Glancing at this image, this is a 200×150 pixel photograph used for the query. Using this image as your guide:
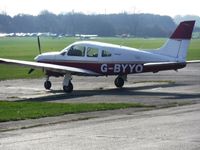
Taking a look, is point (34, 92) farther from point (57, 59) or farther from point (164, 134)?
point (164, 134)

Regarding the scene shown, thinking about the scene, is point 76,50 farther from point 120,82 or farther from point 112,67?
point 120,82

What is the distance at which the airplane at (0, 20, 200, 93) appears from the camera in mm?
27609

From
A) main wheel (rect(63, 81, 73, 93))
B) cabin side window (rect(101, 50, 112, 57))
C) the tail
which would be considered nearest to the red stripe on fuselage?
cabin side window (rect(101, 50, 112, 57))

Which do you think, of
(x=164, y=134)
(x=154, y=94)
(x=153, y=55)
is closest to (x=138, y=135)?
(x=164, y=134)

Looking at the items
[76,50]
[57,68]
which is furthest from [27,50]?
[57,68]

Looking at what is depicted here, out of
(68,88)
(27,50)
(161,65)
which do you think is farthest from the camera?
(27,50)

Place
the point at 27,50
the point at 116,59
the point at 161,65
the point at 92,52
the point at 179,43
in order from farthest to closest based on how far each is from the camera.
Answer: the point at 27,50 < the point at 179,43 < the point at 92,52 < the point at 116,59 < the point at 161,65

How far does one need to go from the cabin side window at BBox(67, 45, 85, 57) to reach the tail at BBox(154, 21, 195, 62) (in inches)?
143

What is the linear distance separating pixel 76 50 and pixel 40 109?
1092 centimetres

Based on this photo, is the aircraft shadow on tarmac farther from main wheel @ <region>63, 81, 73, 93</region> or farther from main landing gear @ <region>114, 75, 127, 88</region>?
main landing gear @ <region>114, 75, 127, 88</region>

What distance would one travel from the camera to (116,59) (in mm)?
28078

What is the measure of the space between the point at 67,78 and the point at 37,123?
11986 millimetres

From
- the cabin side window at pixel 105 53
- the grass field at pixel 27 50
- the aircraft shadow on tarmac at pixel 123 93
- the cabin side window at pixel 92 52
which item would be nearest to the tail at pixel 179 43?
the aircraft shadow on tarmac at pixel 123 93

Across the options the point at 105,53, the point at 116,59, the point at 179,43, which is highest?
the point at 179,43
